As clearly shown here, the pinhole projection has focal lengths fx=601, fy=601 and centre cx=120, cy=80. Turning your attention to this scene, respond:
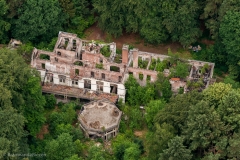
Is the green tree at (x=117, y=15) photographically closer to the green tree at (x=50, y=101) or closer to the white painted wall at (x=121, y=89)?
the white painted wall at (x=121, y=89)

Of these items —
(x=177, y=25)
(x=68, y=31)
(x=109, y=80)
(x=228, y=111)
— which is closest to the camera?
(x=228, y=111)

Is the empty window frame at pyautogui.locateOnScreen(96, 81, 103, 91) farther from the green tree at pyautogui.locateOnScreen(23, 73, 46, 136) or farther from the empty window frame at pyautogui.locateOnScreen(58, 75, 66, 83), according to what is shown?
the green tree at pyautogui.locateOnScreen(23, 73, 46, 136)

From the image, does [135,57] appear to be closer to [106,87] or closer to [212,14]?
[106,87]

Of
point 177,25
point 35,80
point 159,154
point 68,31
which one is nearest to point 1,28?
point 68,31

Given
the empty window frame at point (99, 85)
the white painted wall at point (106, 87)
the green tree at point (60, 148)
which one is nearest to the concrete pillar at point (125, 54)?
the white painted wall at point (106, 87)

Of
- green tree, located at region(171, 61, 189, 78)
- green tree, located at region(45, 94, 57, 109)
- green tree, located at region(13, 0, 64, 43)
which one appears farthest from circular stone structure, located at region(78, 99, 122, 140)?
green tree, located at region(13, 0, 64, 43)

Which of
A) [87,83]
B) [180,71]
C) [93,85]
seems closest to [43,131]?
[87,83]

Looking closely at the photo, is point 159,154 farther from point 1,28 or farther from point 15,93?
point 1,28
